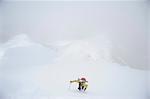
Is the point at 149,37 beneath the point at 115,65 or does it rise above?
above

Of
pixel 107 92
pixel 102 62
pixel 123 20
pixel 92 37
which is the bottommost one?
pixel 107 92

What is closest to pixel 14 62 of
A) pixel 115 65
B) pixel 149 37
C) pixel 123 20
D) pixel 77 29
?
pixel 77 29

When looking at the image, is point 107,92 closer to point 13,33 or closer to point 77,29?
point 77,29

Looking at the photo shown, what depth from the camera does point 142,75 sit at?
1953 mm

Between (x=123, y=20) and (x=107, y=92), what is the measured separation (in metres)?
0.76

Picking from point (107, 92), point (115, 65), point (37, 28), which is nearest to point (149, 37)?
point (115, 65)

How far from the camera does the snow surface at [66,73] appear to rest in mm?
1948

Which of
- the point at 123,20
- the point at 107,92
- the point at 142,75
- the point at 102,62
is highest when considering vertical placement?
the point at 123,20

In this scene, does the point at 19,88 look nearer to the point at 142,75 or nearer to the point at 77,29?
the point at 77,29

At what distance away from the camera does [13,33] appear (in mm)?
1978

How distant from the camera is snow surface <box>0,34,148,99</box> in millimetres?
1948

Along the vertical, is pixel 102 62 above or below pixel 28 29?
below

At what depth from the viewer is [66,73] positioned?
1.96m

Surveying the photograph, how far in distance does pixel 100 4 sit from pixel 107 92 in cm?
91
